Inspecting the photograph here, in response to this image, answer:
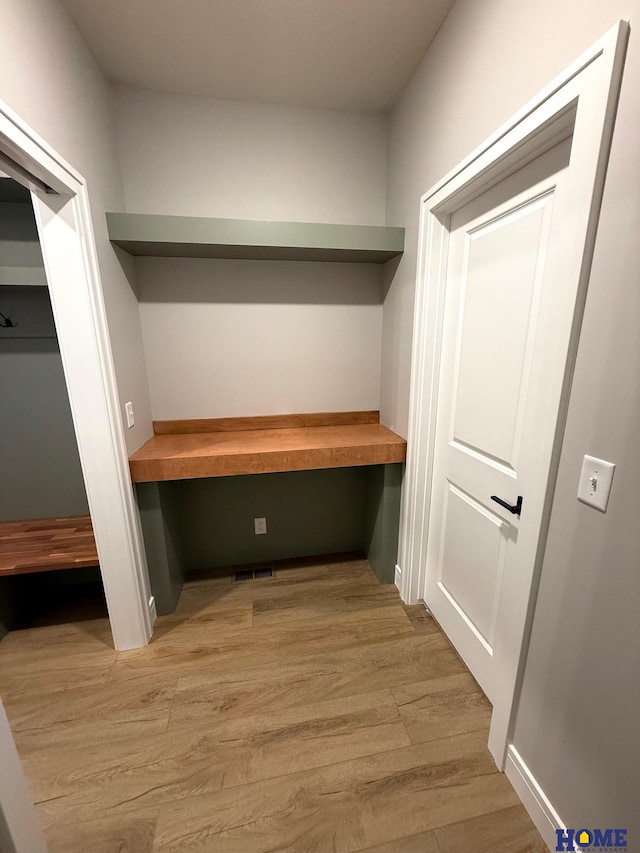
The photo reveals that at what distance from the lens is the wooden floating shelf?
5.44 ft

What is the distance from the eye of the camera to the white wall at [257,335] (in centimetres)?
189

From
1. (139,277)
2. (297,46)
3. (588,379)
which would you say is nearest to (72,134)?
(139,277)

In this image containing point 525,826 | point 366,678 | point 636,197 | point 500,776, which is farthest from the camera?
point 366,678

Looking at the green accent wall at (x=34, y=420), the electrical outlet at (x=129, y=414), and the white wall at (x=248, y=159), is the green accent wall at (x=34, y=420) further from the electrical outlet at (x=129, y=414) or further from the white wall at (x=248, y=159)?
the white wall at (x=248, y=159)

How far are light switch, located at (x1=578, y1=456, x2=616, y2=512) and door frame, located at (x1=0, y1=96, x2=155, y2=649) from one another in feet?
5.49

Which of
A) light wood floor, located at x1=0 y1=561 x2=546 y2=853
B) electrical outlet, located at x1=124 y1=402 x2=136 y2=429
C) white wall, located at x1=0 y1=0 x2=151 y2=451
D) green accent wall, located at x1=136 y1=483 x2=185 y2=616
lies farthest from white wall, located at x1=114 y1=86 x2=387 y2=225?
light wood floor, located at x1=0 y1=561 x2=546 y2=853

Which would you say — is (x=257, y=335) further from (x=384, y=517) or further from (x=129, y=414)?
(x=384, y=517)

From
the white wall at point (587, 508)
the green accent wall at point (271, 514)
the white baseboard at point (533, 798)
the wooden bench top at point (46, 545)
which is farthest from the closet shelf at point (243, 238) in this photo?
the white baseboard at point (533, 798)

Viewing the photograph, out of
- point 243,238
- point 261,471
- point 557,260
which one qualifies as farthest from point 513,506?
point 243,238

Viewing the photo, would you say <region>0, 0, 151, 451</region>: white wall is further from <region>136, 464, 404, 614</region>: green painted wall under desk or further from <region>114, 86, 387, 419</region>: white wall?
<region>136, 464, 404, 614</region>: green painted wall under desk

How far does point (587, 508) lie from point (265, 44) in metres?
2.04

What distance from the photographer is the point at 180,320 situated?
1905 millimetres

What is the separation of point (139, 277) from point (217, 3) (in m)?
1.13

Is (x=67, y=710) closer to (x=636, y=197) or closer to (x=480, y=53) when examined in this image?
(x=636, y=197)
